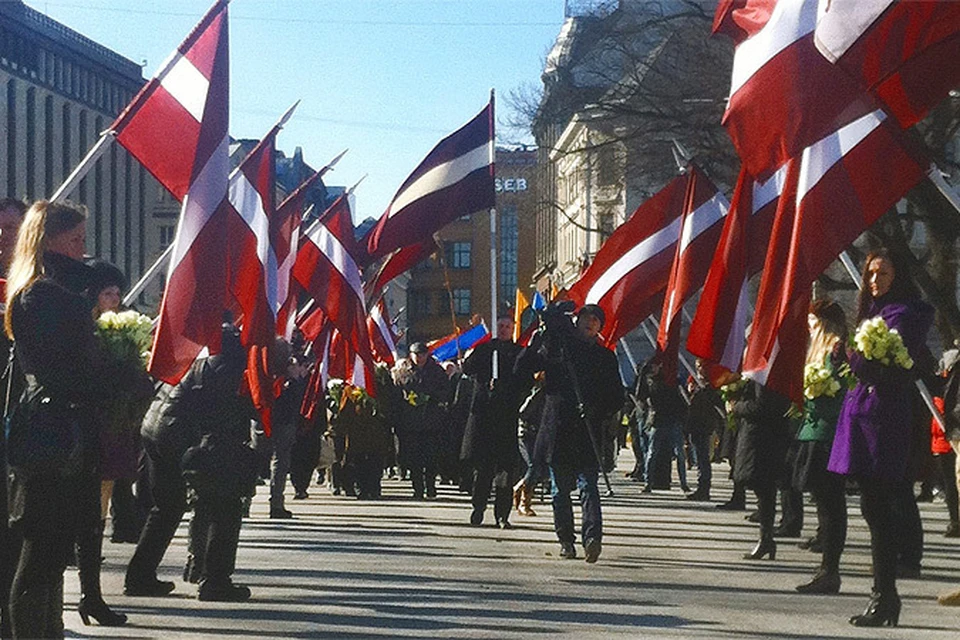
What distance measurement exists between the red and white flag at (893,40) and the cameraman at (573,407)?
16.4 feet

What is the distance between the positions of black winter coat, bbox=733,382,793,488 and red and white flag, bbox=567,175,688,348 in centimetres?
440

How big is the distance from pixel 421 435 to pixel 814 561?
10.7 meters

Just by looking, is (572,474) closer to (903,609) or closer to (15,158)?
(903,609)

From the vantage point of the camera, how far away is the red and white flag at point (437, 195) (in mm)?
20359

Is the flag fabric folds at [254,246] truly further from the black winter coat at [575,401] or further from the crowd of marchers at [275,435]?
the black winter coat at [575,401]

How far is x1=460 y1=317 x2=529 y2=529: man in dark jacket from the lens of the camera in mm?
18984

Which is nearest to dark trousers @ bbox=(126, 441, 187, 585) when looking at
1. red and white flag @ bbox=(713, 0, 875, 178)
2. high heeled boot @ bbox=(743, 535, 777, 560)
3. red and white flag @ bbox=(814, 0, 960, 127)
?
red and white flag @ bbox=(713, 0, 875, 178)

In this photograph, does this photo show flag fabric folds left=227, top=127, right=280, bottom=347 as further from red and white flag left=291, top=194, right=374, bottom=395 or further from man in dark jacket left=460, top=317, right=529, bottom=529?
red and white flag left=291, top=194, right=374, bottom=395

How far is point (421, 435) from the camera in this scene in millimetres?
25109

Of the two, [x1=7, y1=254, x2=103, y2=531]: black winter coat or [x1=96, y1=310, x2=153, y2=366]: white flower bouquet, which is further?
[x1=96, y1=310, x2=153, y2=366]: white flower bouquet

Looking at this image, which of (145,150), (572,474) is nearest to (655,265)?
(572,474)

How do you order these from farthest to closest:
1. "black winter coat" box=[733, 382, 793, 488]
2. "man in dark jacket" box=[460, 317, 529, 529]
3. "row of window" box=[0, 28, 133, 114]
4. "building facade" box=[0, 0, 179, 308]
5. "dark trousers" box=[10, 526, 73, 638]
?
"building facade" box=[0, 0, 179, 308] → "row of window" box=[0, 28, 133, 114] → "man in dark jacket" box=[460, 317, 529, 529] → "black winter coat" box=[733, 382, 793, 488] → "dark trousers" box=[10, 526, 73, 638]

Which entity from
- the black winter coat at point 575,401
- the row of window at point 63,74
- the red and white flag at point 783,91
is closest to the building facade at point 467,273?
the row of window at point 63,74

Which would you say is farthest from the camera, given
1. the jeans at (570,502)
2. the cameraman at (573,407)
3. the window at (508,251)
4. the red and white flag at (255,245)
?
the window at (508,251)
